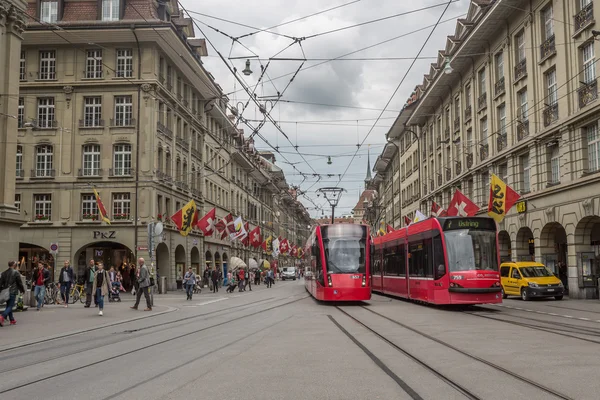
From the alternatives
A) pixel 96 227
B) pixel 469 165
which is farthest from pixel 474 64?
pixel 96 227

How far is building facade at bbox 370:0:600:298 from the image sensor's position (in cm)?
2644

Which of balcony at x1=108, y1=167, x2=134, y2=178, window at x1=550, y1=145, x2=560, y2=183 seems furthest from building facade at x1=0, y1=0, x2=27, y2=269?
window at x1=550, y1=145, x2=560, y2=183

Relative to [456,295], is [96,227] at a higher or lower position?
higher

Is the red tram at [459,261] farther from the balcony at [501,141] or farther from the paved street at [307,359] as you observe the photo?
the balcony at [501,141]

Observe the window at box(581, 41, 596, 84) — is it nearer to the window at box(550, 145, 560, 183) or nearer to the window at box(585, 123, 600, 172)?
the window at box(585, 123, 600, 172)

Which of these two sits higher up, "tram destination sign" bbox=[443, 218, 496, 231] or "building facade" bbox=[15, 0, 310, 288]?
"building facade" bbox=[15, 0, 310, 288]

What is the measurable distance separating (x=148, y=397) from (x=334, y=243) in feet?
54.4

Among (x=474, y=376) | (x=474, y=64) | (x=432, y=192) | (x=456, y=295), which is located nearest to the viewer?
(x=474, y=376)

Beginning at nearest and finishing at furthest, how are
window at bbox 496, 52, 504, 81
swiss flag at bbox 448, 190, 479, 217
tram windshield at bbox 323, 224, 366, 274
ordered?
1. tram windshield at bbox 323, 224, 366, 274
2. swiss flag at bbox 448, 190, 479, 217
3. window at bbox 496, 52, 504, 81

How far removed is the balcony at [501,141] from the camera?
34688 mm

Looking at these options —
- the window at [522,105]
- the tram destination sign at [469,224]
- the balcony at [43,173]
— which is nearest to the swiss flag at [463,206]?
the window at [522,105]

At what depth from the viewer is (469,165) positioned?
135 feet

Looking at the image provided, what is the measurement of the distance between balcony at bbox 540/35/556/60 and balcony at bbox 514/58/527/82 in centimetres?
186

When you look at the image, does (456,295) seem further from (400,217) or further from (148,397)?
(400,217)
